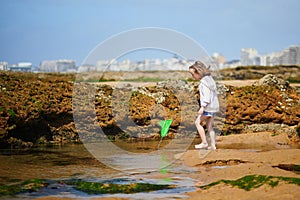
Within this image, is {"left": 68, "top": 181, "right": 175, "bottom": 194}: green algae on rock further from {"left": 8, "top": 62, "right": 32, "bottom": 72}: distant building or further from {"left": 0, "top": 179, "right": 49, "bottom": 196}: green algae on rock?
{"left": 8, "top": 62, "right": 32, "bottom": 72}: distant building

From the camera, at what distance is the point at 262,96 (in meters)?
16.0

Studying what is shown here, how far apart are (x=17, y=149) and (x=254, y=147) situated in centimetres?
581

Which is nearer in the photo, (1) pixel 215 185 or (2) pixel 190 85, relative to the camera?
(1) pixel 215 185

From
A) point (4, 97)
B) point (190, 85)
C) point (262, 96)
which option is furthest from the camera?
point (190, 85)

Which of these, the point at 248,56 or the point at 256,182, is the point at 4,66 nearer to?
the point at 256,182

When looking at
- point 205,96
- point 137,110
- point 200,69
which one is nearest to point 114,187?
point 205,96

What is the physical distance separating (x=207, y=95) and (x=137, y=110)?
4786mm

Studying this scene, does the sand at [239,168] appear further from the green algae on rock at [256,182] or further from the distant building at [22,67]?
the distant building at [22,67]

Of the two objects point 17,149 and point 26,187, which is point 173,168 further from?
point 17,149

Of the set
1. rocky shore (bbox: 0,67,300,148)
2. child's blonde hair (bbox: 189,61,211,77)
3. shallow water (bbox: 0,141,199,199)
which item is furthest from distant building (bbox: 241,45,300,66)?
shallow water (bbox: 0,141,199,199)

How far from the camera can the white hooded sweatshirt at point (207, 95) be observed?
10.4 m

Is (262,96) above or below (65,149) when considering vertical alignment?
above

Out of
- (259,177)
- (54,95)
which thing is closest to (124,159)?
(259,177)

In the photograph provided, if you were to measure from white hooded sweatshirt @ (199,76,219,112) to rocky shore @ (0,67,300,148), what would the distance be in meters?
3.04
